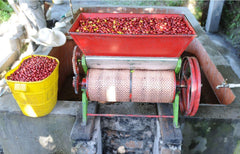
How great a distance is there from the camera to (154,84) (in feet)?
8.48

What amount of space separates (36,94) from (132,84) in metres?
1.20

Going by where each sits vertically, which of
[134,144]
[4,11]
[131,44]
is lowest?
[134,144]

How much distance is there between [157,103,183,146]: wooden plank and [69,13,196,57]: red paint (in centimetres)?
85

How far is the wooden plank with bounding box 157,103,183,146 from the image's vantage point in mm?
2566

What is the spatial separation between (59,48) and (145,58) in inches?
92.3

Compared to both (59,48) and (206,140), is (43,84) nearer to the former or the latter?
(59,48)

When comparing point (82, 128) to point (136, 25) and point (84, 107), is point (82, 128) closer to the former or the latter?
point (84, 107)

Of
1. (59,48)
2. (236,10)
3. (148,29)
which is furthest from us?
(236,10)

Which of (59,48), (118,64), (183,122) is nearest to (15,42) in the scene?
(59,48)

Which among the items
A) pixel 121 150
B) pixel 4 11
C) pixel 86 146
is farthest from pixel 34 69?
pixel 4 11

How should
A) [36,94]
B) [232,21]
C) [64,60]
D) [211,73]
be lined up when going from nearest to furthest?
[36,94] → [211,73] → [64,60] → [232,21]

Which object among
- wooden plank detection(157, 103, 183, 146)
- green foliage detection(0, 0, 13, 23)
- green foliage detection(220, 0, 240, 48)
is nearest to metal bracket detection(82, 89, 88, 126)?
wooden plank detection(157, 103, 183, 146)

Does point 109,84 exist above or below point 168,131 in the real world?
above

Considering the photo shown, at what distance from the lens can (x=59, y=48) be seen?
4262 millimetres
